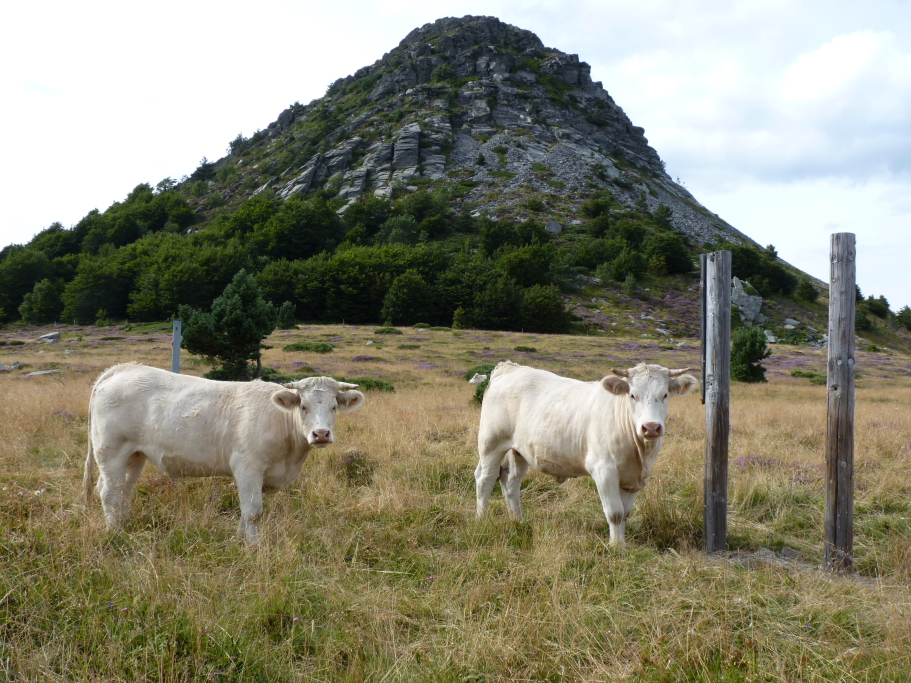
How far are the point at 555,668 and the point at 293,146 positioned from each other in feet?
468

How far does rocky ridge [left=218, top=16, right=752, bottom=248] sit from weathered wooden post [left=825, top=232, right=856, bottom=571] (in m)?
90.7

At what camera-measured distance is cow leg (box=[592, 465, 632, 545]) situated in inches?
220

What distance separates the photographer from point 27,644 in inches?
130

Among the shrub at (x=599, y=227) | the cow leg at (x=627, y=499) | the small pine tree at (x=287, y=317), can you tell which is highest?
the shrub at (x=599, y=227)

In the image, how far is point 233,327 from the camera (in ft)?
59.9

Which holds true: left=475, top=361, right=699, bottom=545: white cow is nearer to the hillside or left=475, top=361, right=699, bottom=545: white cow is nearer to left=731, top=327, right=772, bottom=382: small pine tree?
left=731, top=327, right=772, bottom=382: small pine tree

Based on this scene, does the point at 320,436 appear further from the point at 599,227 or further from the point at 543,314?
the point at 599,227

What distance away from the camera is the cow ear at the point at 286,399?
568cm

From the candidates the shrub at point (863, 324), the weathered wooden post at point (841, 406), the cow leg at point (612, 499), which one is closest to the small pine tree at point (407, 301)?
the cow leg at point (612, 499)

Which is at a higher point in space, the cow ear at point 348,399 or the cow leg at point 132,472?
the cow ear at point 348,399

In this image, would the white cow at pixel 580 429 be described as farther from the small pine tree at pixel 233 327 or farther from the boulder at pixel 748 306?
the boulder at pixel 748 306

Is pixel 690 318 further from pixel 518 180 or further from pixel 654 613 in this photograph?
pixel 654 613

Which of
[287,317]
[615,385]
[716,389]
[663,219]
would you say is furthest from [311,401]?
[663,219]

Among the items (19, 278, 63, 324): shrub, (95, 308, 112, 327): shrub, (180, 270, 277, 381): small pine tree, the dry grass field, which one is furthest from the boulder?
(19, 278, 63, 324): shrub
